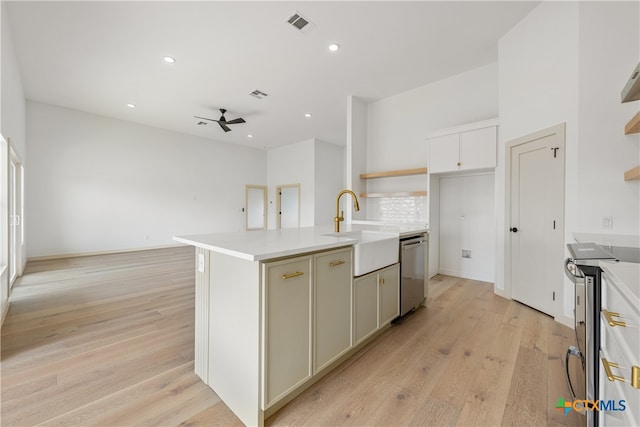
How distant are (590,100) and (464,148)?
1.38 metres

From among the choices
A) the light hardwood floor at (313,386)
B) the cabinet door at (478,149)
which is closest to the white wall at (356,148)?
the cabinet door at (478,149)

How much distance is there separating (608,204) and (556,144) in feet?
2.37

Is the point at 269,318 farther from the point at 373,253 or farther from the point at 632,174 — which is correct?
the point at 632,174

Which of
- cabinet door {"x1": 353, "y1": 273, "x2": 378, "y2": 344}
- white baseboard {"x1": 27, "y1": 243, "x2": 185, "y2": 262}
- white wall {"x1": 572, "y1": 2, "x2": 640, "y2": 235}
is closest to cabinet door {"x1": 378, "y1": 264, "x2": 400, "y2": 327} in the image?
cabinet door {"x1": 353, "y1": 273, "x2": 378, "y2": 344}

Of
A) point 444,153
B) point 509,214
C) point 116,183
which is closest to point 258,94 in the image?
point 444,153

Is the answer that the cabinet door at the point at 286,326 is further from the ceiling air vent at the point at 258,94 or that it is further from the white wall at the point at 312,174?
the white wall at the point at 312,174

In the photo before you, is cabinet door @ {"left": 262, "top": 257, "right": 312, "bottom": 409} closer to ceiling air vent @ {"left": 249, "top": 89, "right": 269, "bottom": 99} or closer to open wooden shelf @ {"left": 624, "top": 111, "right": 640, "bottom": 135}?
open wooden shelf @ {"left": 624, "top": 111, "right": 640, "bottom": 135}

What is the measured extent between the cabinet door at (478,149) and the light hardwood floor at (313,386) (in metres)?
1.79

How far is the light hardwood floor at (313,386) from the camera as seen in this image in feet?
4.86

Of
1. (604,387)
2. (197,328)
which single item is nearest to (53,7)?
(197,328)

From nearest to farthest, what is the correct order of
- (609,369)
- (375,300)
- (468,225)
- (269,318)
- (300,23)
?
1. (609,369)
2. (269,318)
3. (375,300)
4. (300,23)
5. (468,225)

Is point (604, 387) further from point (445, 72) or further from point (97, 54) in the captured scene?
point (97, 54)

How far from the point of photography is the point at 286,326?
148 centimetres

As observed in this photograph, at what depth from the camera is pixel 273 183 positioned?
9.44 metres
